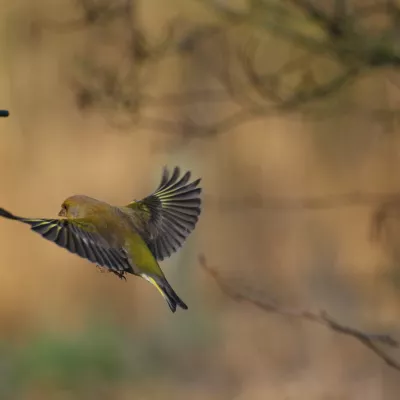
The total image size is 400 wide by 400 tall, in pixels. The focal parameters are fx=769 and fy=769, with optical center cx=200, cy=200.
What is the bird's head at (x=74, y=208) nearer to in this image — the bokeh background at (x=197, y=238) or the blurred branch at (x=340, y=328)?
the blurred branch at (x=340, y=328)

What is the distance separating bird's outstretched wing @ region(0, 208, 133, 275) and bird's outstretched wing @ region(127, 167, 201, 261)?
0.17 feet

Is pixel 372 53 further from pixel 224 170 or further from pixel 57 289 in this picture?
pixel 57 289

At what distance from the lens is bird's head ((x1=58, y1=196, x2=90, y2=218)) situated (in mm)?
625

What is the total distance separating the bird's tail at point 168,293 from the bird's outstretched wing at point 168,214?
2 cm

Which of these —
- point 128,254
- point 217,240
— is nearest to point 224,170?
point 217,240

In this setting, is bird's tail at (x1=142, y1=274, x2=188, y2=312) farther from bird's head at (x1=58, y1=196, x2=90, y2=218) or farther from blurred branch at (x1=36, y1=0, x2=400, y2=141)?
blurred branch at (x1=36, y1=0, x2=400, y2=141)

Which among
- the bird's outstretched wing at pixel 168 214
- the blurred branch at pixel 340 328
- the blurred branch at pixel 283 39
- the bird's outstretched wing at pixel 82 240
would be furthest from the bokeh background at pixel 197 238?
the bird's outstretched wing at pixel 82 240

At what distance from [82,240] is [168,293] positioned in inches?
3.1

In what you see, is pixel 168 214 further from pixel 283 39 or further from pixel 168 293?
pixel 283 39

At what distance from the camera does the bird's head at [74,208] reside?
0.62 m

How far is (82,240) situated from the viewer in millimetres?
560

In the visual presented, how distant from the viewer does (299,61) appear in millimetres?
2250

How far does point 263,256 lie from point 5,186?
3.70 feet

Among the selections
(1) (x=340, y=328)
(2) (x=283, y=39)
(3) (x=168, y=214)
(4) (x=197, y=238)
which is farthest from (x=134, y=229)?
(4) (x=197, y=238)
